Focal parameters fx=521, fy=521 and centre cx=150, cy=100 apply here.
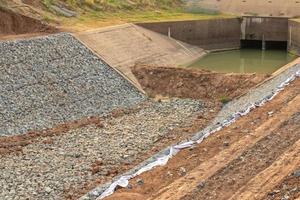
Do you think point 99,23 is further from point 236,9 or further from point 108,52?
point 236,9

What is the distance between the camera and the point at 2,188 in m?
11.3

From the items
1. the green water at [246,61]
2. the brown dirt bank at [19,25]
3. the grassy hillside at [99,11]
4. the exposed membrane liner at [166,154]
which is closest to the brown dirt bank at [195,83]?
the exposed membrane liner at [166,154]

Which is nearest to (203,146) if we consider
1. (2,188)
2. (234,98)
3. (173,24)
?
(2,188)

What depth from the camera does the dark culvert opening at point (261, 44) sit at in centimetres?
3328

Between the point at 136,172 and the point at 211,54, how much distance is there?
20.9 meters

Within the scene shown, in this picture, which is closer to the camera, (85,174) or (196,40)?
(85,174)

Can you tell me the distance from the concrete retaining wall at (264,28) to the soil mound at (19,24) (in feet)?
48.2

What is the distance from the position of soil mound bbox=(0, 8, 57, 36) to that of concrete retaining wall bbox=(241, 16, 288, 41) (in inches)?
579

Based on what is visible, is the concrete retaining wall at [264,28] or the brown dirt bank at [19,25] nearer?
the brown dirt bank at [19,25]

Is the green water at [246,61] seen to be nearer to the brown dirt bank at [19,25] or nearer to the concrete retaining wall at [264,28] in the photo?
the concrete retaining wall at [264,28]

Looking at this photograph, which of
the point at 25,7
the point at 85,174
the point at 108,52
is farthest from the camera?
the point at 25,7

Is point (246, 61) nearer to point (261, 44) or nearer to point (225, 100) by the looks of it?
point (261, 44)

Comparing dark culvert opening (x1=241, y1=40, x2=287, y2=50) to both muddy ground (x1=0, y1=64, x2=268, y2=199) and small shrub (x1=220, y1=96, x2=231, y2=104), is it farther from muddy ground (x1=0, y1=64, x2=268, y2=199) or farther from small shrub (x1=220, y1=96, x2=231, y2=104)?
small shrub (x1=220, y1=96, x2=231, y2=104)

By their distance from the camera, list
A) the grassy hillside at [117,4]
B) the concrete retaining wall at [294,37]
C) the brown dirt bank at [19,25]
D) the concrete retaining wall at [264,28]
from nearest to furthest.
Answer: the brown dirt bank at [19,25]
the grassy hillside at [117,4]
the concrete retaining wall at [294,37]
the concrete retaining wall at [264,28]
